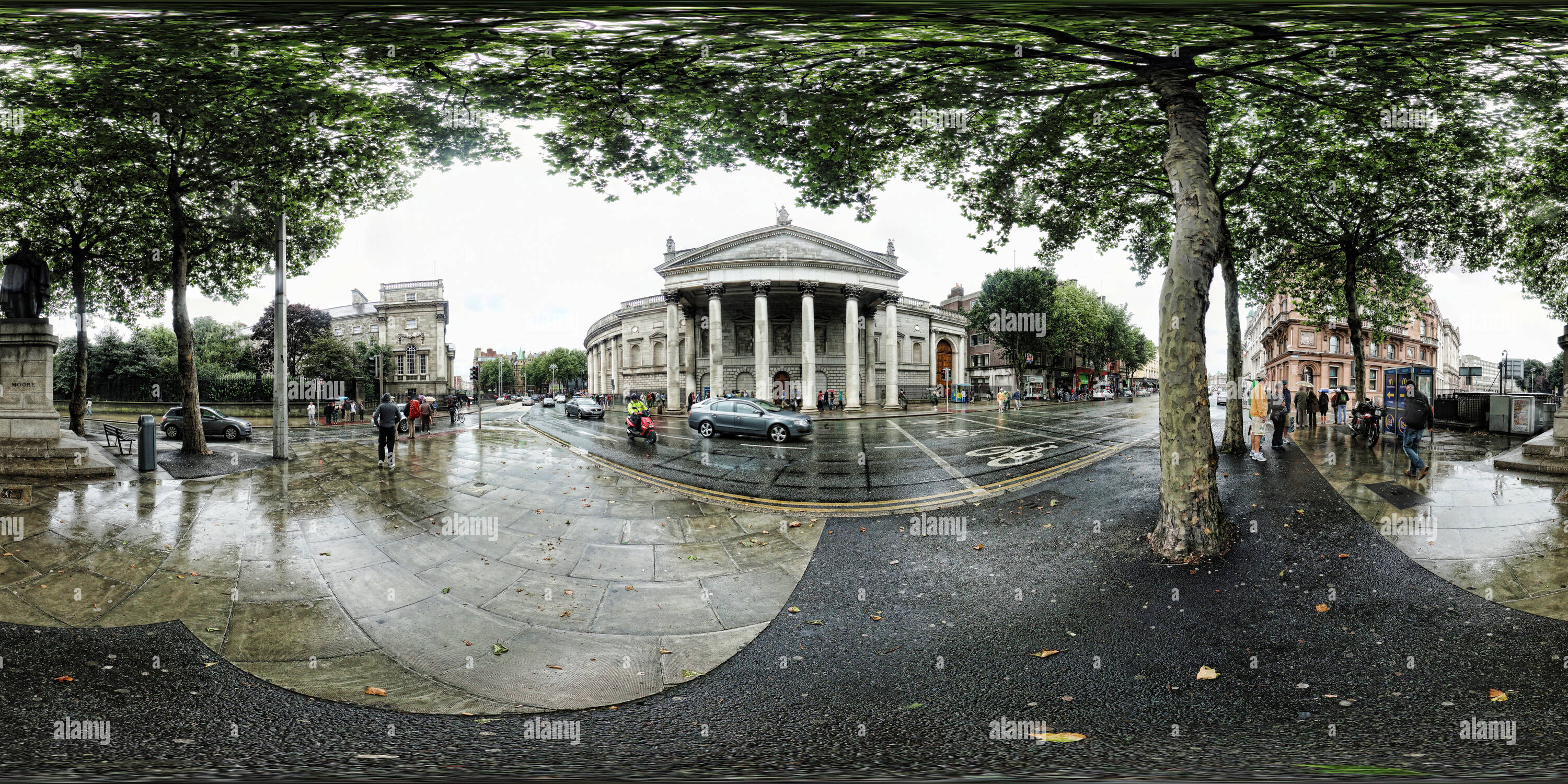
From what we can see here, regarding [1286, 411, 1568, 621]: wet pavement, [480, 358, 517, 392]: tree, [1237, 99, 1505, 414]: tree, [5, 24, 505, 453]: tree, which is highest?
[1237, 99, 1505, 414]: tree

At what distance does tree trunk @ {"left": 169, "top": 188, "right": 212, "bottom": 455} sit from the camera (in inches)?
180

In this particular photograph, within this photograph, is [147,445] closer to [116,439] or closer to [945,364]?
[116,439]

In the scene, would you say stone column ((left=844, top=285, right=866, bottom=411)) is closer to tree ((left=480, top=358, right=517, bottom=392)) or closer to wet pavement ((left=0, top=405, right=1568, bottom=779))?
tree ((left=480, top=358, right=517, bottom=392))

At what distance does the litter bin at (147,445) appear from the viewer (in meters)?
4.76

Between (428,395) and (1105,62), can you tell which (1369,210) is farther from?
(428,395)

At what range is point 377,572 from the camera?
3.33 m

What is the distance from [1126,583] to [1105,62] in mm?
4474

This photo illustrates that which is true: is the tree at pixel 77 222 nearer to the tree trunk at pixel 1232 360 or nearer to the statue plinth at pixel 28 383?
the statue plinth at pixel 28 383

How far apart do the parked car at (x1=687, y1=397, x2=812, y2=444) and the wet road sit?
0.27 meters

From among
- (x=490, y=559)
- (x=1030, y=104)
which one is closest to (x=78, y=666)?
(x=490, y=559)

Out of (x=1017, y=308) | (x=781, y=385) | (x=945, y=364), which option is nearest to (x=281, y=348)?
(x=781, y=385)

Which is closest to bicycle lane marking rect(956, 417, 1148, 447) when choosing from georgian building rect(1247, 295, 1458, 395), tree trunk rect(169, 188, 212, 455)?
tree trunk rect(169, 188, 212, 455)

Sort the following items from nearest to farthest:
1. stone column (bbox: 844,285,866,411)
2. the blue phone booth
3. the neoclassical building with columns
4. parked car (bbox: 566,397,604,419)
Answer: parked car (bbox: 566,397,604,419)
the blue phone booth
the neoclassical building with columns
stone column (bbox: 844,285,866,411)

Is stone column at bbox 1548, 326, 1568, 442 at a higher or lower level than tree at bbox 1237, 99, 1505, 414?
lower
